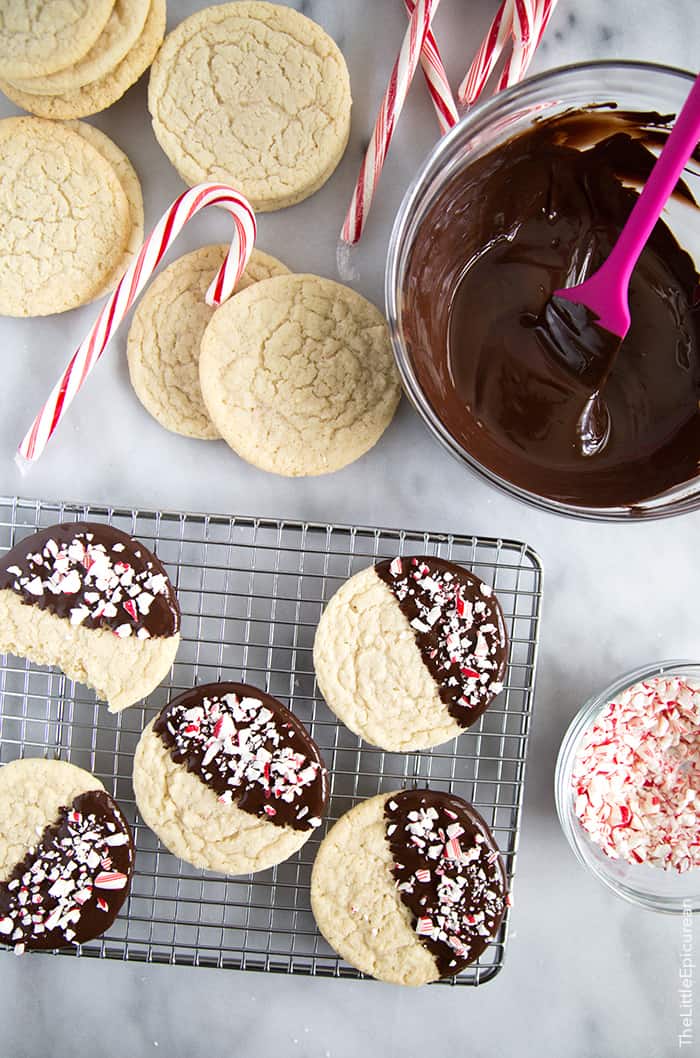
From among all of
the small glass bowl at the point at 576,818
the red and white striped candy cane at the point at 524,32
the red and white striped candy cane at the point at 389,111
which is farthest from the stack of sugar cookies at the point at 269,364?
the small glass bowl at the point at 576,818

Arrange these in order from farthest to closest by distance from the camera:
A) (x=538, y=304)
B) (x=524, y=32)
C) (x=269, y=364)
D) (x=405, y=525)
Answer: (x=405, y=525) < (x=269, y=364) < (x=524, y=32) < (x=538, y=304)

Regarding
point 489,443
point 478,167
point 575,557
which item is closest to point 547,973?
point 575,557

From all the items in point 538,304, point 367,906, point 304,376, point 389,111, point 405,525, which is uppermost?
point 389,111

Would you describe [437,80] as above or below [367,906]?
above

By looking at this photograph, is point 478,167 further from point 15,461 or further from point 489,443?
point 15,461

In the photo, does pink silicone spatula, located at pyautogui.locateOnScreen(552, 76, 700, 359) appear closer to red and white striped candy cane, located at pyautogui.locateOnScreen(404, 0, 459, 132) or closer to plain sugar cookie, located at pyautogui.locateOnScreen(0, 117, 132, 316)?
red and white striped candy cane, located at pyautogui.locateOnScreen(404, 0, 459, 132)

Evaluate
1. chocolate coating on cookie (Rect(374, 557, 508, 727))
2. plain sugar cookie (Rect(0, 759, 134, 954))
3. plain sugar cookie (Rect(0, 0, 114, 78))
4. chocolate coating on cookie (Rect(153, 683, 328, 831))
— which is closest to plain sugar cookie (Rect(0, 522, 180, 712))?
chocolate coating on cookie (Rect(153, 683, 328, 831))

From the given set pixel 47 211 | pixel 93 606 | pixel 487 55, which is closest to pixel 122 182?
pixel 47 211

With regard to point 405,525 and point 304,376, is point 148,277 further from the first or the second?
point 405,525
